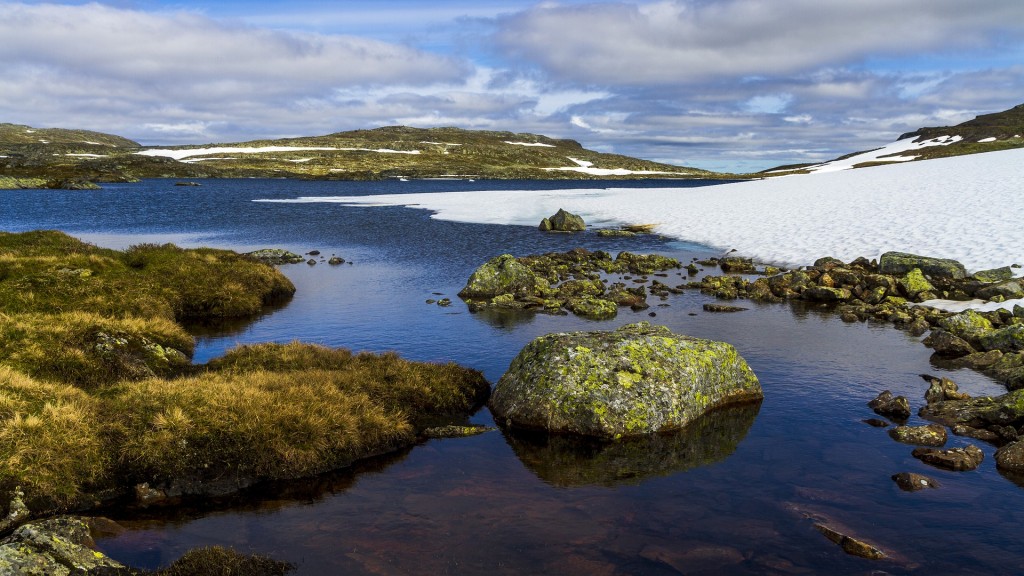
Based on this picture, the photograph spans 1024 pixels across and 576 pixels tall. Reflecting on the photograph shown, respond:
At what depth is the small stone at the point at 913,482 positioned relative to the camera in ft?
44.1

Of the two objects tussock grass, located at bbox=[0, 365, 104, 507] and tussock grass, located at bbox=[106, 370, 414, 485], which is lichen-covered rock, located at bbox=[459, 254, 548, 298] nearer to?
tussock grass, located at bbox=[106, 370, 414, 485]

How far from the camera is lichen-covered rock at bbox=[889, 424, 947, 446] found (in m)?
15.7

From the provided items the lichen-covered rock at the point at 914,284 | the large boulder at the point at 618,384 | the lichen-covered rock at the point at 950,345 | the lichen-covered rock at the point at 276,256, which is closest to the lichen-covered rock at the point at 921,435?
the large boulder at the point at 618,384

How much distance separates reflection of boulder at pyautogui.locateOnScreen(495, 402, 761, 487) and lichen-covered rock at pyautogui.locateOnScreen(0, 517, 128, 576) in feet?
27.9

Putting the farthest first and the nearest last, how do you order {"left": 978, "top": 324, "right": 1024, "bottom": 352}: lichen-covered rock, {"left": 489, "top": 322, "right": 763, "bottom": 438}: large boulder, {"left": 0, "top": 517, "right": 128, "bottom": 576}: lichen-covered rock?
{"left": 978, "top": 324, "right": 1024, "bottom": 352}: lichen-covered rock
{"left": 489, "top": 322, "right": 763, "bottom": 438}: large boulder
{"left": 0, "top": 517, "right": 128, "bottom": 576}: lichen-covered rock

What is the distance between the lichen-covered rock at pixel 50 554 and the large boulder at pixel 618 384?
1000cm

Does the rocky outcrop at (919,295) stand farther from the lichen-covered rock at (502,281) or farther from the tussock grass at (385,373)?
the tussock grass at (385,373)

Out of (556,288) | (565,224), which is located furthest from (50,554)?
(565,224)

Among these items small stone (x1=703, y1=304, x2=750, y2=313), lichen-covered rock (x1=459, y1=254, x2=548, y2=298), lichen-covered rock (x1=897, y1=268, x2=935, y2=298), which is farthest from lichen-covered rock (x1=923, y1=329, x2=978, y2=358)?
lichen-covered rock (x1=459, y1=254, x2=548, y2=298)

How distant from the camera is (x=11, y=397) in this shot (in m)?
14.5

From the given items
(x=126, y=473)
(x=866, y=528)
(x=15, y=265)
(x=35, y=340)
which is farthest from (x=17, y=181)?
(x=866, y=528)

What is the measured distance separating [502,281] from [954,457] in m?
24.2

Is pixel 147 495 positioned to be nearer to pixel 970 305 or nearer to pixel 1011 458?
pixel 1011 458

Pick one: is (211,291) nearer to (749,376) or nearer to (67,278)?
(67,278)
